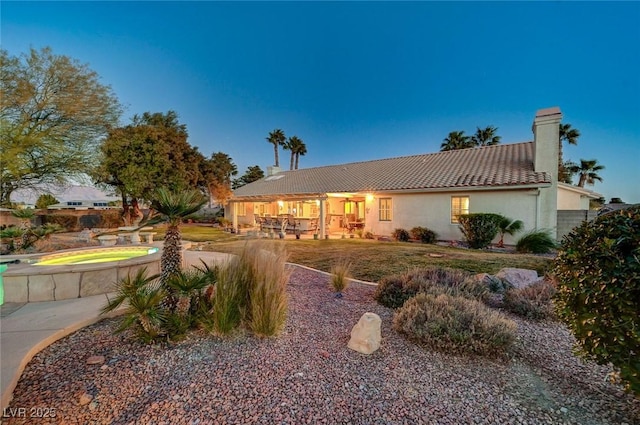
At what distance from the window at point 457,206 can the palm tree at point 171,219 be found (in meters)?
13.0

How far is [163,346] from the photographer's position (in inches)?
122

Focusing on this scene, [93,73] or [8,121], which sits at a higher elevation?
[93,73]

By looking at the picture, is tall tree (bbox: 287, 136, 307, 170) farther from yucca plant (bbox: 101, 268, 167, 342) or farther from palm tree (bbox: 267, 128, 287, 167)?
yucca plant (bbox: 101, 268, 167, 342)

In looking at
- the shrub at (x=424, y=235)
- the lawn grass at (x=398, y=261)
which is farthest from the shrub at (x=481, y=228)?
the lawn grass at (x=398, y=261)

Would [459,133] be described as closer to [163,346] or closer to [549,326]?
[549,326]

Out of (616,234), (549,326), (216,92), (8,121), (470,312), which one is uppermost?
(216,92)

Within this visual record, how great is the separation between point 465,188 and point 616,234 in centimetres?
1157

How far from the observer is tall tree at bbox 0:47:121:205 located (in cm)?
1195

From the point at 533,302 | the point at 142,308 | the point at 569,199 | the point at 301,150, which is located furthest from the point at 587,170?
the point at 142,308

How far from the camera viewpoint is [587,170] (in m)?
29.8

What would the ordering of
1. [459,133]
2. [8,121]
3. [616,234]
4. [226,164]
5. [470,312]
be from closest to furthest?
[616,234]
[470,312]
[8,121]
[226,164]
[459,133]

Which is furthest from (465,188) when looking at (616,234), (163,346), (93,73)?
(93,73)

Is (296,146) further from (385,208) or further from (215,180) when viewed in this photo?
(385,208)

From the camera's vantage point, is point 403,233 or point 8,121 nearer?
point 8,121
